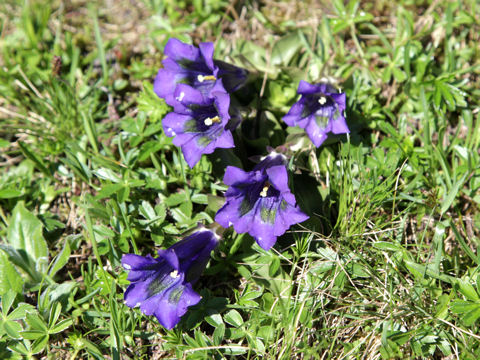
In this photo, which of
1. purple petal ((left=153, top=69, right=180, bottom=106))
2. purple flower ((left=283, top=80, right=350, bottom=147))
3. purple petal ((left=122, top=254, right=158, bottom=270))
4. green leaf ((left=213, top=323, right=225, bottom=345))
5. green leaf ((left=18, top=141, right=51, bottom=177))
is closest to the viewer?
purple petal ((left=122, top=254, right=158, bottom=270))

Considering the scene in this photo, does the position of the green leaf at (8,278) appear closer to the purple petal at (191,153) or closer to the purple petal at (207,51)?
the purple petal at (191,153)

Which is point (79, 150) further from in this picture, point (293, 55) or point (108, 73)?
point (293, 55)

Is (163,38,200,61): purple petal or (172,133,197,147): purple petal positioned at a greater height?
(163,38,200,61): purple petal

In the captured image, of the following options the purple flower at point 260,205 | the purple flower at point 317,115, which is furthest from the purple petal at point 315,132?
the purple flower at point 260,205

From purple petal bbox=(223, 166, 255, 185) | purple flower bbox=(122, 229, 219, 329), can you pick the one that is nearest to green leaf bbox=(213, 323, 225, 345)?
purple flower bbox=(122, 229, 219, 329)

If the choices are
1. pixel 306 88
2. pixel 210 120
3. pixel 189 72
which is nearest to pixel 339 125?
pixel 306 88

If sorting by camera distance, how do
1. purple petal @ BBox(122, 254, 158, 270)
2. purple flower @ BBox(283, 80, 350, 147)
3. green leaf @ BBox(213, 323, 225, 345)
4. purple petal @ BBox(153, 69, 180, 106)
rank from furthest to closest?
purple petal @ BBox(153, 69, 180, 106), purple flower @ BBox(283, 80, 350, 147), green leaf @ BBox(213, 323, 225, 345), purple petal @ BBox(122, 254, 158, 270)

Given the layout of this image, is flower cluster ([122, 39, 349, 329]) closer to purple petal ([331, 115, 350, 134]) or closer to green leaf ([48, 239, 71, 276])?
purple petal ([331, 115, 350, 134])
